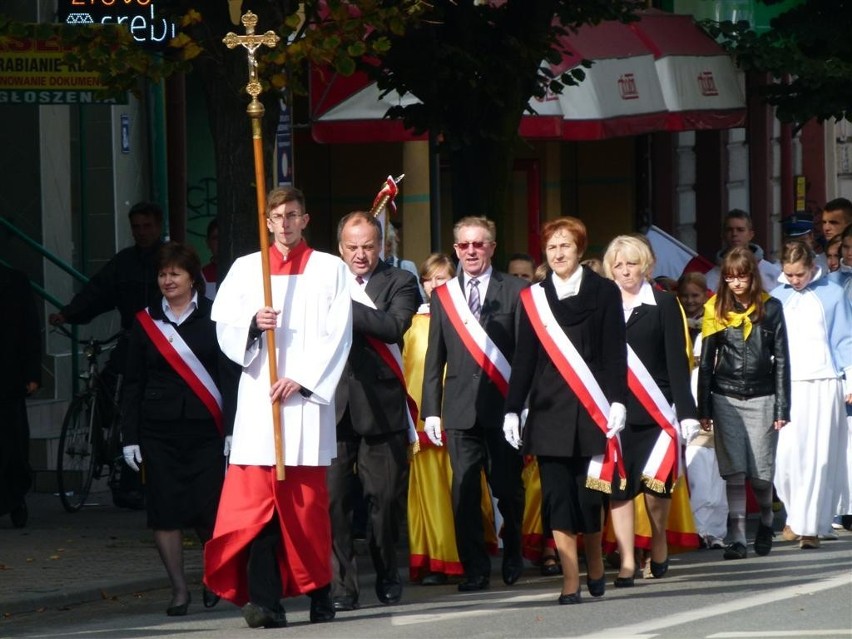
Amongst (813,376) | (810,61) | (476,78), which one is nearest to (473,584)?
(813,376)

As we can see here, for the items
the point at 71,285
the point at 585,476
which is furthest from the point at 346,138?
the point at 585,476

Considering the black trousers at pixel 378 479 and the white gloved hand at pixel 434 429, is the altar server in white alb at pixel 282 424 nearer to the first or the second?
the black trousers at pixel 378 479

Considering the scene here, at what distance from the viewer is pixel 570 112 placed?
870 inches

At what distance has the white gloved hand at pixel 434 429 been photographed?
37.5 ft

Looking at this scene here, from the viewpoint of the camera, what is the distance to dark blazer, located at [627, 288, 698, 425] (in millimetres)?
11781

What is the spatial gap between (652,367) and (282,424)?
2.53 meters

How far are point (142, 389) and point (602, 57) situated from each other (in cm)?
1286

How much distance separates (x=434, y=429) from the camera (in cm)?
1144

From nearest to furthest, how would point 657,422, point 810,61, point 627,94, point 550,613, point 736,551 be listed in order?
point 550,613 < point 657,422 < point 736,551 < point 810,61 < point 627,94

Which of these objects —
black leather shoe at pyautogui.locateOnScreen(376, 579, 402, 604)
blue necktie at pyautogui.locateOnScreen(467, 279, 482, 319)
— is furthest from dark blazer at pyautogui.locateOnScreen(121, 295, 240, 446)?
blue necktie at pyautogui.locateOnScreen(467, 279, 482, 319)

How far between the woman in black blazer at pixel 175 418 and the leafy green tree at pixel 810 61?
476 inches

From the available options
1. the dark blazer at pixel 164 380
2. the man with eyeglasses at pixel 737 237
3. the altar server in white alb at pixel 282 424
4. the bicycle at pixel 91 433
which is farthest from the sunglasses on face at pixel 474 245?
the man with eyeglasses at pixel 737 237

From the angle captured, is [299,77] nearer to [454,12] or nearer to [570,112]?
[454,12]

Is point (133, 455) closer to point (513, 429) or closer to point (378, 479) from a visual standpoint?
point (378, 479)
